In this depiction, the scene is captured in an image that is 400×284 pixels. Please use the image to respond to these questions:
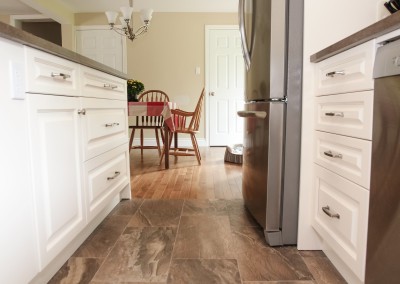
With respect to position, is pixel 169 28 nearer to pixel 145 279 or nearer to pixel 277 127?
pixel 277 127

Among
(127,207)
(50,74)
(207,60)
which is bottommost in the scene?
(127,207)

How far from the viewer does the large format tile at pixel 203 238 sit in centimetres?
138

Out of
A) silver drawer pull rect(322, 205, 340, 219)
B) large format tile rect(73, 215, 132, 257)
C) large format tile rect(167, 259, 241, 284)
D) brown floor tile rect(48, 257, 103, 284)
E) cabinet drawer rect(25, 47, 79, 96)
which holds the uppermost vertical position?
cabinet drawer rect(25, 47, 79, 96)

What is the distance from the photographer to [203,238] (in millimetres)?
1538

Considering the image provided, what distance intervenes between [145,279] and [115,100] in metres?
1.12

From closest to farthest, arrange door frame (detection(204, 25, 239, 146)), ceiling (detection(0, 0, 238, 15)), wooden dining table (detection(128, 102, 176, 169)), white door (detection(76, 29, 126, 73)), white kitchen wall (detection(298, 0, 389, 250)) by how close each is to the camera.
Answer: white kitchen wall (detection(298, 0, 389, 250)) → wooden dining table (detection(128, 102, 176, 169)) → ceiling (detection(0, 0, 238, 15)) → door frame (detection(204, 25, 239, 146)) → white door (detection(76, 29, 126, 73))

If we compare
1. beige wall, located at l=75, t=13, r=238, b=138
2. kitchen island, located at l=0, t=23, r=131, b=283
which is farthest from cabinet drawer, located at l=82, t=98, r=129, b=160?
beige wall, located at l=75, t=13, r=238, b=138

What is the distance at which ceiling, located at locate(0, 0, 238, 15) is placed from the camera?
471cm

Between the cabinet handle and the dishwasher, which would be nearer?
the dishwasher

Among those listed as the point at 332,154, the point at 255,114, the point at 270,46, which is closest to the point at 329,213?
the point at 332,154

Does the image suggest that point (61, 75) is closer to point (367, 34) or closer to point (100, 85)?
point (100, 85)

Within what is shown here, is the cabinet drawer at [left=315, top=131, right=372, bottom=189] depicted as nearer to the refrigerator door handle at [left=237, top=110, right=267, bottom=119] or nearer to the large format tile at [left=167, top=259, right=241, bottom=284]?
the refrigerator door handle at [left=237, top=110, right=267, bottom=119]

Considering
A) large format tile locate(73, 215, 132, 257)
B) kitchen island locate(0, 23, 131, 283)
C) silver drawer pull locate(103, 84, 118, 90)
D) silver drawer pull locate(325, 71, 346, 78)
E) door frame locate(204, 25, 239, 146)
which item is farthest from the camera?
door frame locate(204, 25, 239, 146)

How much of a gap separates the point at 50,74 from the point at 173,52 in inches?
171
